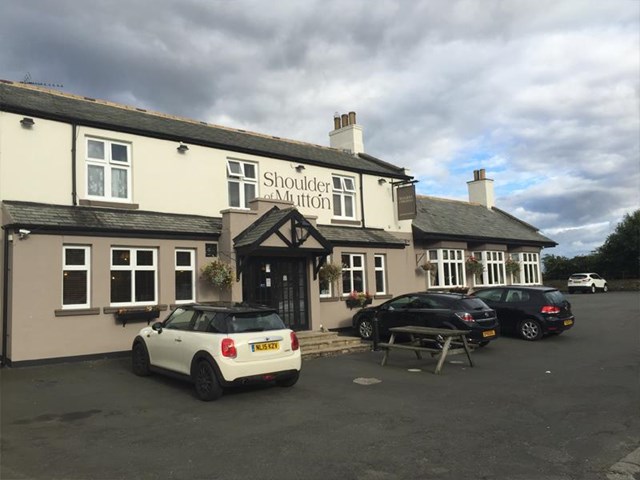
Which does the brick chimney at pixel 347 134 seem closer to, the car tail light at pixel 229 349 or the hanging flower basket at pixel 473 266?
the hanging flower basket at pixel 473 266

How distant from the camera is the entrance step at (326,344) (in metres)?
13.2

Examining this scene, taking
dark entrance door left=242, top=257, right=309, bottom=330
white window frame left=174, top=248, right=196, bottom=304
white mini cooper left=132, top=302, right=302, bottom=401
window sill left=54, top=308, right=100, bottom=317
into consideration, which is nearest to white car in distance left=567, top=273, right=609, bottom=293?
dark entrance door left=242, top=257, right=309, bottom=330

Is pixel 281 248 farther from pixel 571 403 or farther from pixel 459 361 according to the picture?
pixel 571 403

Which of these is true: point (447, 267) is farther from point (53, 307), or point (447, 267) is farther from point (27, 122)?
point (27, 122)

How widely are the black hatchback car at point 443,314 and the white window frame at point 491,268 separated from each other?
408 inches

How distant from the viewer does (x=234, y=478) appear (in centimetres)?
516

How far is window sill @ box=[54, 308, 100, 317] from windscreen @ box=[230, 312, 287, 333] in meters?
5.00

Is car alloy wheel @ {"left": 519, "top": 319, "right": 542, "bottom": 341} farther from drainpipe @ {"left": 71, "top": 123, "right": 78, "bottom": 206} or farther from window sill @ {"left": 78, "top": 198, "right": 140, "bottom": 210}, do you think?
drainpipe @ {"left": 71, "top": 123, "right": 78, "bottom": 206}

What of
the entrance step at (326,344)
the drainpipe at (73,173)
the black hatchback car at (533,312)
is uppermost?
the drainpipe at (73,173)

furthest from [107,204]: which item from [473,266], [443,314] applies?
[473,266]

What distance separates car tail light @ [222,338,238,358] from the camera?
8.34 metres

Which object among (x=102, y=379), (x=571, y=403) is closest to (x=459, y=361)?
(x=571, y=403)

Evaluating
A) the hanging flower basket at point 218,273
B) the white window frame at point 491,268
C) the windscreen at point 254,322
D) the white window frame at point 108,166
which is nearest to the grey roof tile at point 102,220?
the white window frame at point 108,166

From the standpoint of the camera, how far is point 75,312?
1177 centimetres
